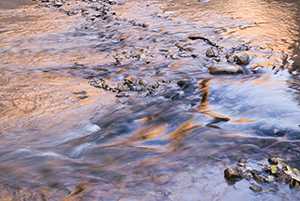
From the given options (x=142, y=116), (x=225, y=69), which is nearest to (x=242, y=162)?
(x=142, y=116)

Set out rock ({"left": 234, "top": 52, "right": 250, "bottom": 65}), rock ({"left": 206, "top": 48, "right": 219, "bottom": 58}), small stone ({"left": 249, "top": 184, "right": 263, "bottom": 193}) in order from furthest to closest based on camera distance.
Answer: rock ({"left": 206, "top": 48, "right": 219, "bottom": 58}) < rock ({"left": 234, "top": 52, "right": 250, "bottom": 65}) < small stone ({"left": 249, "top": 184, "right": 263, "bottom": 193})

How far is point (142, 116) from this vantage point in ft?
14.6

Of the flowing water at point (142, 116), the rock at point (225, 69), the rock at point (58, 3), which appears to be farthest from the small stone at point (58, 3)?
the rock at point (225, 69)

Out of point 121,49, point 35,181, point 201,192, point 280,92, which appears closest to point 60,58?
point 121,49

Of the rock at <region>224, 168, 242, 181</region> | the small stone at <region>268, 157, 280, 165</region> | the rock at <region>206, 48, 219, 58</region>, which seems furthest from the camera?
the rock at <region>206, 48, 219, 58</region>

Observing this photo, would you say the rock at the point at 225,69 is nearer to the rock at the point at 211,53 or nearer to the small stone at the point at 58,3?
the rock at the point at 211,53

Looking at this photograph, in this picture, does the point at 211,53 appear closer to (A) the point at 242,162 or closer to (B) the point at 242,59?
(B) the point at 242,59

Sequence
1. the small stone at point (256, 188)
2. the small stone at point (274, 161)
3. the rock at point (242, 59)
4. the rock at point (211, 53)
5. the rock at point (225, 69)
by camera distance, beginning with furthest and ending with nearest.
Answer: the rock at point (211, 53)
the rock at point (242, 59)
the rock at point (225, 69)
the small stone at point (274, 161)
the small stone at point (256, 188)

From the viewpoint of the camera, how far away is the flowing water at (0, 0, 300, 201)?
3.13 m

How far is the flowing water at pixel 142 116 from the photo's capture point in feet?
10.3

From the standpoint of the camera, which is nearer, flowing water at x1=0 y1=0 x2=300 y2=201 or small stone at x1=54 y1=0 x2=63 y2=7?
flowing water at x1=0 y1=0 x2=300 y2=201

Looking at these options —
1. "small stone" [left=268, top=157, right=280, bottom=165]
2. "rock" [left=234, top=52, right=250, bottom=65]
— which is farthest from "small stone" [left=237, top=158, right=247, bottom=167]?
"rock" [left=234, top=52, right=250, bottom=65]

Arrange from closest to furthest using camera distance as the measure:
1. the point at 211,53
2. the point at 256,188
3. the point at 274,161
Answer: the point at 256,188
the point at 274,161
the point at 211,53

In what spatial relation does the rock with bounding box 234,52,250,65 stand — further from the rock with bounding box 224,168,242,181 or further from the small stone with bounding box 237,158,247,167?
the rock with bounding box 224,168,242,181
